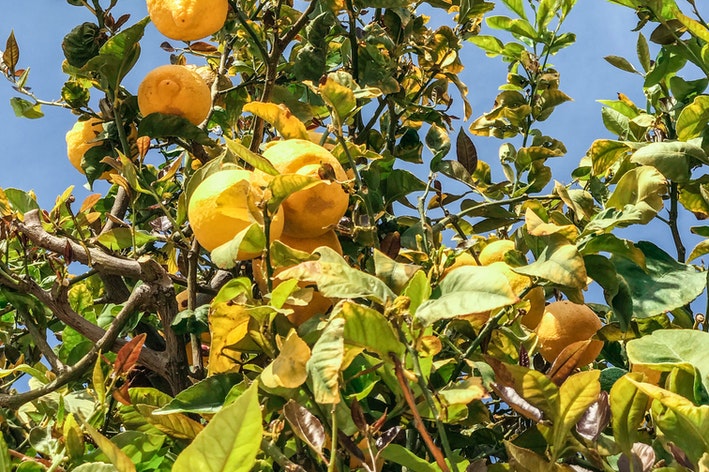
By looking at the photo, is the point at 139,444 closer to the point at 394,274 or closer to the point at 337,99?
the point at 394,274

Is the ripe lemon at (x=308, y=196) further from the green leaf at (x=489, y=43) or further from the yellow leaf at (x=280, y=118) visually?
the green leaf at (x=489, y=43)

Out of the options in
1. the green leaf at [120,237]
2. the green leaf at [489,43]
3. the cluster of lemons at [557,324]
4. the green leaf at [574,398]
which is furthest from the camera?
the green leaf at [489,43]

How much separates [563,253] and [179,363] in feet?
2.27

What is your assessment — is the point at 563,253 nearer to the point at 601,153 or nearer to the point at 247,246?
the point at 247,246

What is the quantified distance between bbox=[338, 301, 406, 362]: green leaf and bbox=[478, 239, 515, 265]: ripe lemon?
24.9 inches

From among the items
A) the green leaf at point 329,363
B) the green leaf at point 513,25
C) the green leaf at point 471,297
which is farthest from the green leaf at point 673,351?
the green leaf at point 513,25

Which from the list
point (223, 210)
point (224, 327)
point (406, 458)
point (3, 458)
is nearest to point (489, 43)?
point (223, 210)

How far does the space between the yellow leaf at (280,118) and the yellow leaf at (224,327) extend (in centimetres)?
33

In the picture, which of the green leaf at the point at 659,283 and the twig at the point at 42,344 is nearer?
the green leaf at the point at 659,283

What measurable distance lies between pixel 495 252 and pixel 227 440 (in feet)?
3.03

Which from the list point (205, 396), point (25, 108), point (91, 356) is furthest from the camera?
point (25, 108)

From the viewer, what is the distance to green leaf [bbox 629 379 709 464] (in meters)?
0.73

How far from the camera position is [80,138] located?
1.73 m

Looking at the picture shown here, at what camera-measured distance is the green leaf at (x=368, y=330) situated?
772mm
